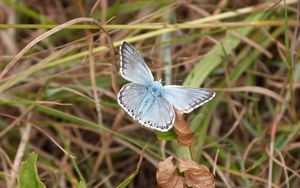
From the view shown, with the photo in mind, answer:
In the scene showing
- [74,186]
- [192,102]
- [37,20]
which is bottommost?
[74,186]

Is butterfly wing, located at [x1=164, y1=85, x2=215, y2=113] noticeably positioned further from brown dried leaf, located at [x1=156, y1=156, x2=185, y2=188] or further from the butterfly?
brown dried leaf, located at [x1=156, y1=156, x2=185, y2=188]

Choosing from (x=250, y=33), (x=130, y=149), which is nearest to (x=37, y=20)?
(x=130, y=149)

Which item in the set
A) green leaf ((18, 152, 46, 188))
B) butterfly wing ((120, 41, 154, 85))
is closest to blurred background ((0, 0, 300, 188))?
butterfly wing ((120, 41, 154, 85))

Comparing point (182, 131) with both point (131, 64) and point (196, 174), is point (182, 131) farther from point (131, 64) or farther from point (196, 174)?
point (131, 64)

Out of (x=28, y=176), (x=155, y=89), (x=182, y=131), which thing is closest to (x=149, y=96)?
(x=155, y=89)

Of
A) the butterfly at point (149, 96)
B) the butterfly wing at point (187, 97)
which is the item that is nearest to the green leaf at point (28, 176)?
the butterfly at point (149, 96)

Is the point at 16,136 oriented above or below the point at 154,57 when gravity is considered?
below

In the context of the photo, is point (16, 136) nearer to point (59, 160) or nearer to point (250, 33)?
point (59, 160)
